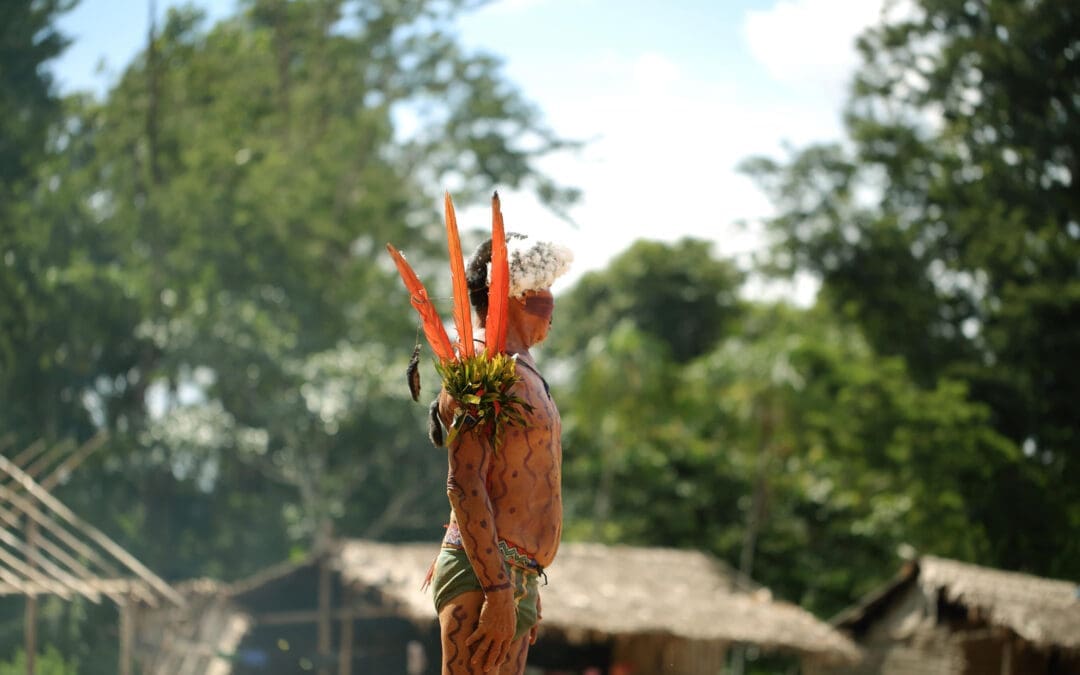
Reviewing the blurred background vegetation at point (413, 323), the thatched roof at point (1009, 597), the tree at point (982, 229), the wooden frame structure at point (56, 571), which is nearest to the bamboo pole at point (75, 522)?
the wooden frame structure at point (56, 571)

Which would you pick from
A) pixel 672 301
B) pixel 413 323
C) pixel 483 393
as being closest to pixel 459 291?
pixel 483 393

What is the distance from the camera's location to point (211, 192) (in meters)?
20.7

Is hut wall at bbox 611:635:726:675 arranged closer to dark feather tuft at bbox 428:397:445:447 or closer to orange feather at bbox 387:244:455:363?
dark feather tuft at bbox 428:397:445:447

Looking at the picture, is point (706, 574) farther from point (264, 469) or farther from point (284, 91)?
point (284, 91)

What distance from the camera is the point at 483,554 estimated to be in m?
3.00

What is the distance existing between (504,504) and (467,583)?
21 centimetres

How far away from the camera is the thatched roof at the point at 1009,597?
11023 mm

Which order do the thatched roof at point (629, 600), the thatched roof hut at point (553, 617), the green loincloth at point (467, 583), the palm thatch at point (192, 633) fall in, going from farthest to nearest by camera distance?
1. the thatched roof hut at point (553, 617)
2. the thatched roof at point (629, 600)
3. the palm thatch at point (192, 633)
4. the green loincloth at point (467, 583)

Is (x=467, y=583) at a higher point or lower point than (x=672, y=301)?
higher

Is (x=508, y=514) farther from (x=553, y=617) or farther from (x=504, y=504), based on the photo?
(x=553, y=617)

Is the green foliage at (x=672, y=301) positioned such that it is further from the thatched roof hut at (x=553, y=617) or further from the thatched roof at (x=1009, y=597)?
the thatched roof at (x=1009, y=597)

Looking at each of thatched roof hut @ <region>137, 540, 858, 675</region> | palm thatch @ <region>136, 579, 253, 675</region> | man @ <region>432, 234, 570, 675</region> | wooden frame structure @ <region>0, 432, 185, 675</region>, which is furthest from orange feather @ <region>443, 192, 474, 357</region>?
thatched roof hut @ <region>137, 540, 858, 675</region>

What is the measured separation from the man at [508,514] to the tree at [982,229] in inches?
567

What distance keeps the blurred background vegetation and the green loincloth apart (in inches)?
506
